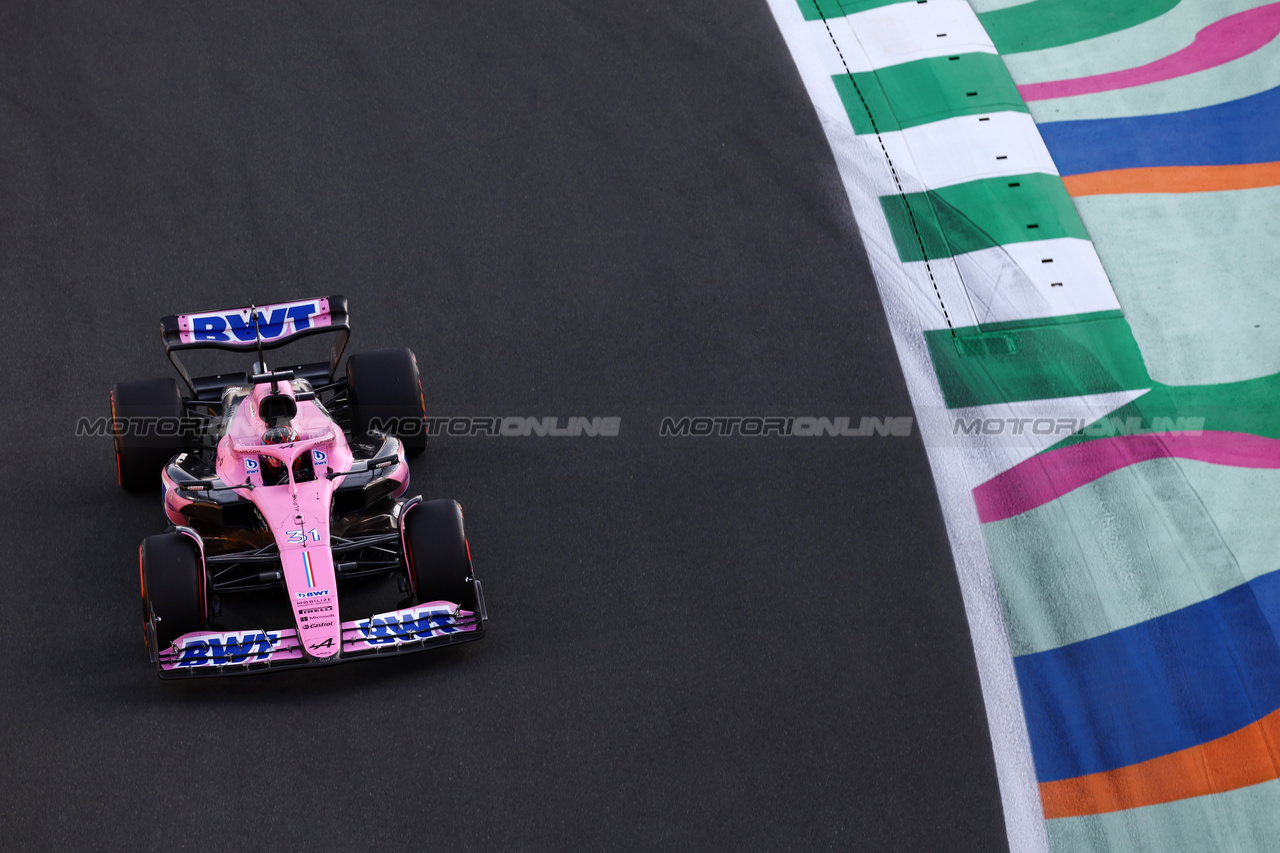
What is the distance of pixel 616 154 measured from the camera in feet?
34.3

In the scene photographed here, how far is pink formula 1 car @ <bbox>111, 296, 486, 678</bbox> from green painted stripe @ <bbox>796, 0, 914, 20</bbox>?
588 cm

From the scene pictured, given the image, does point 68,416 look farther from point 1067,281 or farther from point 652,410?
point 1067,281

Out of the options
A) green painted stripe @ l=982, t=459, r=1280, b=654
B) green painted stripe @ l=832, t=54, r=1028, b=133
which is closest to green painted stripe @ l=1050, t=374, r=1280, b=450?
green painted stripe @ l=982, t=459, r=1280, b=654

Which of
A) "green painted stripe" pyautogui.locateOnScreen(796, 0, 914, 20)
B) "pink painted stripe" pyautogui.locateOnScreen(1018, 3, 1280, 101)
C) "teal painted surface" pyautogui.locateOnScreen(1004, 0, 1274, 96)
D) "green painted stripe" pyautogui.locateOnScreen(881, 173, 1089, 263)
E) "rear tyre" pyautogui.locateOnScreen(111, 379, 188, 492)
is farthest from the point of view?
"green painted stripe" pyautogui.locateOnScreen(796, 0, 914, 20)

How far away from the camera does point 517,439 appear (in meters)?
8.45

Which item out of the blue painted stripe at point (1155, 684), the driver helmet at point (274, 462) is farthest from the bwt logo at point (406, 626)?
the blue painted stripe at point (1155, 684)

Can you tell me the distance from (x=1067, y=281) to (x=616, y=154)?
372cm

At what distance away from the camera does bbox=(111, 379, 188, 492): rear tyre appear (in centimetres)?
751

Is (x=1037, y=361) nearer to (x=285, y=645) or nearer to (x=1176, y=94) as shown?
(x=1176, y=94)

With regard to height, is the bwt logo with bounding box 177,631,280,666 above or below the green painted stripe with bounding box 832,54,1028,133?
below

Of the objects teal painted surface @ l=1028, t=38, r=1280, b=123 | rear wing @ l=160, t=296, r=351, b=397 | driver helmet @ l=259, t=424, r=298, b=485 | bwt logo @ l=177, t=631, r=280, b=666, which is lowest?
bwt logo @ l=177, t=631, r=280, b=666

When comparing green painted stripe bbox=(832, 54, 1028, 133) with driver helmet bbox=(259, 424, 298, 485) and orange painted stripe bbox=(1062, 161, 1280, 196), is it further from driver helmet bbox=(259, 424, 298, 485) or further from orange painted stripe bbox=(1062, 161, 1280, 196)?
driver helmet bbox=(259, 424, 298, 485)

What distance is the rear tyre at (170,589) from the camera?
6457 millimetres

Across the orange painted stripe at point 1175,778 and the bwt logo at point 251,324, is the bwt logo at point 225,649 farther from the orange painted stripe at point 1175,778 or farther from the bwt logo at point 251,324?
the orange painted stripe at point 1175,778
